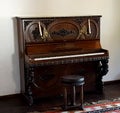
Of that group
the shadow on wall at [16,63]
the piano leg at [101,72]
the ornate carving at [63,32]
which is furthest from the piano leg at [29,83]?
the piano leg at [101,72]

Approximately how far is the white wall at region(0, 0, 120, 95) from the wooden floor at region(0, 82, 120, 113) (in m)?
0.15

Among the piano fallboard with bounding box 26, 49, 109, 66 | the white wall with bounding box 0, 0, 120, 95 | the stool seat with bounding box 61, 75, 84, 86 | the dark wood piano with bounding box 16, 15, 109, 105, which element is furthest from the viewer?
the white wall with bounding box 0, 0, 120, 95

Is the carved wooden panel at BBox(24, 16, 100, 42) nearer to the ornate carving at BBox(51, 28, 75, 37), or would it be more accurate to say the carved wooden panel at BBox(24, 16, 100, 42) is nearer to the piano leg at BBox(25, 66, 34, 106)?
the ornate carving at BBox(51, 28, 75, 37)

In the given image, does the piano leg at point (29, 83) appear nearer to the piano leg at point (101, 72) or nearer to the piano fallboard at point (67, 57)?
the piano fallboard at point (67, 57)

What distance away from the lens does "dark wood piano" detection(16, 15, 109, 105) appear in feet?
12.5

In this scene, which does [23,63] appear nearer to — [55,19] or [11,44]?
[11,44]

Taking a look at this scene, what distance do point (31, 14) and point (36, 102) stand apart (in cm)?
142

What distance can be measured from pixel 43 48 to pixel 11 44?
0.54 metres

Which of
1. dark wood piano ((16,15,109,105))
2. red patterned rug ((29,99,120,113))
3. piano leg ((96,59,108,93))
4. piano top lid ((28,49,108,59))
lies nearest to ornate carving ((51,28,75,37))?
dark wood piano ((16,15,109,105))

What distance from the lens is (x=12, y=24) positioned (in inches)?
158

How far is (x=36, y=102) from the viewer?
3.96m

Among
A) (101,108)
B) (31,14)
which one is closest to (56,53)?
(31,14)

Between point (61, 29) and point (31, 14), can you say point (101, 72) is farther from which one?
point (31, 14)

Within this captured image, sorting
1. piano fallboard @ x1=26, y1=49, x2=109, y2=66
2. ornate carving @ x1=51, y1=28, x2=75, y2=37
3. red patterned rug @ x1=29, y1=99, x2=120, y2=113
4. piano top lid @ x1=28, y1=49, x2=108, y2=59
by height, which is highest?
ornate carving @ x1=51, y1=28, x2=75, y2=37
